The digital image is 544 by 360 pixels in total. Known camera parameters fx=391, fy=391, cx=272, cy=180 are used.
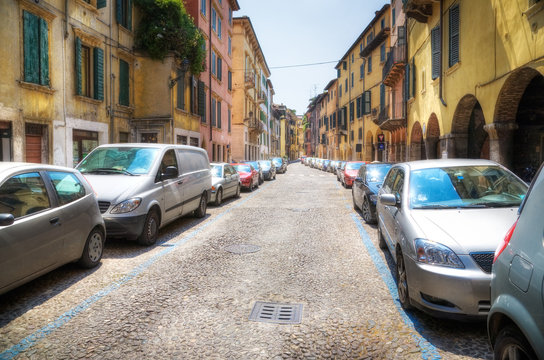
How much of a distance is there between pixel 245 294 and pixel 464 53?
1126 centimetres

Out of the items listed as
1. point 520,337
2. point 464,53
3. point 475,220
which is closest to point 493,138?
point 464,53

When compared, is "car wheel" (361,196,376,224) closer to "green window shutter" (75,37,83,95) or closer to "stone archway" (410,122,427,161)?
"green window shutter" (75,37,83,95)

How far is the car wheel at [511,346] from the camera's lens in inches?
79.0

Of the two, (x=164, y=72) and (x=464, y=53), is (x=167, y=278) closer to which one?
(x=464, y=53)

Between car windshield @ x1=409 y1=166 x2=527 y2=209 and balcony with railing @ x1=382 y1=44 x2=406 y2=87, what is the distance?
17494 mm

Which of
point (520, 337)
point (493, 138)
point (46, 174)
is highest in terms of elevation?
point (493, 138)

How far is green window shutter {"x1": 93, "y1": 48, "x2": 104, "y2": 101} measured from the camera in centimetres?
1483

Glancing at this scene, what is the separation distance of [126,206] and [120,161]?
156 centimetres

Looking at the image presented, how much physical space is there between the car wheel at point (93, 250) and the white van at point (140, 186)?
0.70m

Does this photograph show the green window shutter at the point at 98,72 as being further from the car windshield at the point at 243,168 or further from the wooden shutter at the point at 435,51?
the wooden shutter at the point at 435,51

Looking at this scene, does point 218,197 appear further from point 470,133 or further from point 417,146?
point 417,146

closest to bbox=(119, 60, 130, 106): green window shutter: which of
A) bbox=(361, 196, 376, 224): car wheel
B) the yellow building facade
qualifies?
bbox=(361, 196, 376, 224): car wheel

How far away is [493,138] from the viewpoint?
1017 cm

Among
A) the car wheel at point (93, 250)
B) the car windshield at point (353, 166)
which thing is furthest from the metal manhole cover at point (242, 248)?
the car windshield at point (353, 166)
